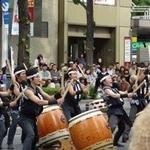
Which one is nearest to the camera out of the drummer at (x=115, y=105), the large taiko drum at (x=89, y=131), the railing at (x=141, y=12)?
the large taiko drum at (x=89, y=131)

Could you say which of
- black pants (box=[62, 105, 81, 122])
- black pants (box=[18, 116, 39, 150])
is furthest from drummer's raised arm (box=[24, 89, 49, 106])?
black pants (box=[62, 105, 81, 122])

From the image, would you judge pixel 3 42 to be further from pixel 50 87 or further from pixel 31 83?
pixel 31 83

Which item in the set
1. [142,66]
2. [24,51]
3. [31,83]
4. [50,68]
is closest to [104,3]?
[50,68]

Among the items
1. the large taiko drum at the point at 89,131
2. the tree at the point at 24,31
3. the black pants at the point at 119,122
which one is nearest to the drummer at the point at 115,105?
the black pants at the point at 119,122

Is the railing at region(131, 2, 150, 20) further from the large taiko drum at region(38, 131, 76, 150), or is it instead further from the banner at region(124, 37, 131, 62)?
the large taiko drum at region(38, 131, 76, 150)

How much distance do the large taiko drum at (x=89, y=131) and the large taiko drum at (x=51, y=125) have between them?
66cm

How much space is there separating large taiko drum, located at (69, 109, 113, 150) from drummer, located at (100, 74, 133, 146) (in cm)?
230

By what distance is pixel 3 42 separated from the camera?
21781 mm

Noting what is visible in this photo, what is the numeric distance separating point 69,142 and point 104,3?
2482 centimetres

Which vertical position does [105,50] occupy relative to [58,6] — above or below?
below

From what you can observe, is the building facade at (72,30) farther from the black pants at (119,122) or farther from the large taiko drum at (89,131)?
the large taiko drum at (89,131)

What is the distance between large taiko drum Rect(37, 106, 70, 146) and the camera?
8547 mm

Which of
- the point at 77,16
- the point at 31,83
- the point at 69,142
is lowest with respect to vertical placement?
the point at 69,142

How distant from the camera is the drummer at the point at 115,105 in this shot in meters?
10.2
